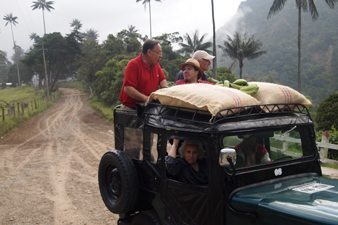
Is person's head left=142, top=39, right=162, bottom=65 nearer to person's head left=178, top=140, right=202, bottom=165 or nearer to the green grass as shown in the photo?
person's head left=178, top=140, right=202, bottom=165

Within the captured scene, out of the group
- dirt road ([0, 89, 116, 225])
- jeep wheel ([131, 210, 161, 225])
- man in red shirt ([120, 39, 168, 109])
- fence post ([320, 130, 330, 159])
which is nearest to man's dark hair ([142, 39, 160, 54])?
man in red shirt ([120, 39, 168, 109])

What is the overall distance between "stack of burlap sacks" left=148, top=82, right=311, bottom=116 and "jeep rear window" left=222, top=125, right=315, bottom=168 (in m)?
0.26

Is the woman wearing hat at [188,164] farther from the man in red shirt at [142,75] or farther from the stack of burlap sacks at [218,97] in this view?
the man in red shirt at [142,75]

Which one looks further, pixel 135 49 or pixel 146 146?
pixel 135 49

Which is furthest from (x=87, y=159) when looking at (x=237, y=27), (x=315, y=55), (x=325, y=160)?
(x=237, y=27)

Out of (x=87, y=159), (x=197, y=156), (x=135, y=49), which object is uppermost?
(x=135, y=49)

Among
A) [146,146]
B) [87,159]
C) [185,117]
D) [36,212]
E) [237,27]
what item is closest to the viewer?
[185,117]

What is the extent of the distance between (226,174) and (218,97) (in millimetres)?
650

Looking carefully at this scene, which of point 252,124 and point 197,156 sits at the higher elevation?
point 252,124

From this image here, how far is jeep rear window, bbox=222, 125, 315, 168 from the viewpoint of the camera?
142 inches

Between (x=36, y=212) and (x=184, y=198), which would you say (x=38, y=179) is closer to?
(x=36, y=212)

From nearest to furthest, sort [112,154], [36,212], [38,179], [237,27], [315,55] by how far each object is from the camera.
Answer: [112,154] < [36,212] < [38,179] < [315,55] < [237,27]

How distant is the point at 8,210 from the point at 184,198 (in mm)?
5234

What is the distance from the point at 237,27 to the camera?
94.1 m
